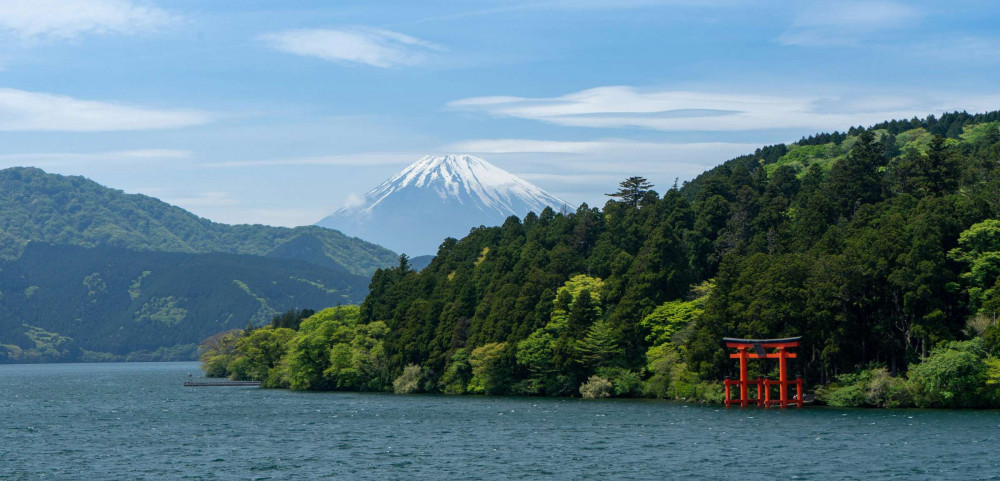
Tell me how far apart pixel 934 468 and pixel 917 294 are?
34.4 m

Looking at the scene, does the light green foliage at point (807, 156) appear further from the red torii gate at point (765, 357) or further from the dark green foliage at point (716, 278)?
the red torii gate at point (765, 357)

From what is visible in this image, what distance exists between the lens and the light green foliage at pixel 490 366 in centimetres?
10312

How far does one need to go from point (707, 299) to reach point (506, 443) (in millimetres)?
38291

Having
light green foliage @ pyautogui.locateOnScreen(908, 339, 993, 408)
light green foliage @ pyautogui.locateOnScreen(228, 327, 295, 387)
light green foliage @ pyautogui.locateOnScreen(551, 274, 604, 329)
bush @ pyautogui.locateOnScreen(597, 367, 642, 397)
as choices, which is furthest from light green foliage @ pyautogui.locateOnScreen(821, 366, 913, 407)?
light green foliage @ pyautogui.locateOnScreen(228, 327, 295, 387)

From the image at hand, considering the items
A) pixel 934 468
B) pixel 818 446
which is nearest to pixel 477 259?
pixel 818 446

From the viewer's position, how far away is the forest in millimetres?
76688

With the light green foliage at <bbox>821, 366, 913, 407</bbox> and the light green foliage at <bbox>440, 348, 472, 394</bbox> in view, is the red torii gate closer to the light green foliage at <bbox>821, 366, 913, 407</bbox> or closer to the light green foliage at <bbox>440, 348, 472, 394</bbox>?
the light green foliage at <bbox>821, 366, 913, 407</bbox>

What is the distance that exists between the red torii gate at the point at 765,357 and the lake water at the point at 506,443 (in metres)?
2.77

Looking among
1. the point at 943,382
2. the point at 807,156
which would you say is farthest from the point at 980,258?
the point at 807,156

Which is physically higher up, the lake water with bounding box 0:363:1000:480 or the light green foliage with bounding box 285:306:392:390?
the light green foliage with bounding box 285:306:392:390

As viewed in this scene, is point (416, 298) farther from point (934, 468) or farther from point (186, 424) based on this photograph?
point (934, 468)

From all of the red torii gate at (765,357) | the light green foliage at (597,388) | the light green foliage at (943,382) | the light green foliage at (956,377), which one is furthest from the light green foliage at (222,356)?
the light green foliage at (956,377)

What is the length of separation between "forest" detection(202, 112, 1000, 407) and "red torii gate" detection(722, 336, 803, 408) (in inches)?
104

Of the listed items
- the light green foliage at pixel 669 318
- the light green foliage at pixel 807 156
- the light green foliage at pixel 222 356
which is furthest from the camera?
the light green foliage at pixel 222 356
